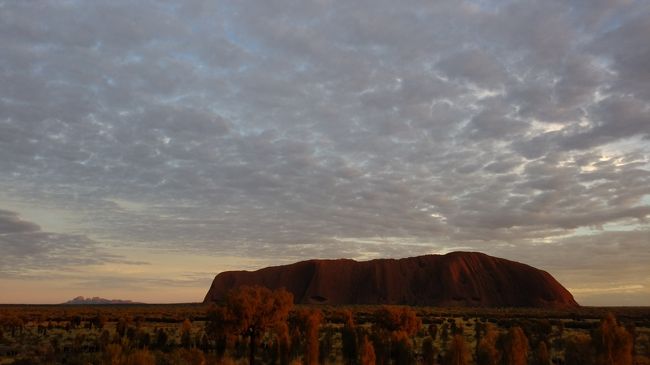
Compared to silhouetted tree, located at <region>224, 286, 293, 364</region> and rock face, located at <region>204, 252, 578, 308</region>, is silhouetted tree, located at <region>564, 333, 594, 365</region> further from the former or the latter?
rock face, located at <region>204, 252, 578, 308</region>

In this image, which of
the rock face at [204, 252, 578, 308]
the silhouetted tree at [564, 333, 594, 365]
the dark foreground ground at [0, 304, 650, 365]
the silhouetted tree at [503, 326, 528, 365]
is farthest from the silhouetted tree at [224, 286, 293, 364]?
the rock face at [204, 252, 578, 308]

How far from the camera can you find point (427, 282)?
131 meters

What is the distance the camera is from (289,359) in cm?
2589

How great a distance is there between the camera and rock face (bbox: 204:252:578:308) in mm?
123625

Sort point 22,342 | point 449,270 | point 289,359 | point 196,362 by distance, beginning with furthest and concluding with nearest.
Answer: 1. point 449,270
2. point 22,342
3. point 289,359
4. point 196,362

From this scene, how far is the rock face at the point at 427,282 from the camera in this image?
4867 inches

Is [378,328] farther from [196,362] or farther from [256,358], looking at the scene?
[196,362]

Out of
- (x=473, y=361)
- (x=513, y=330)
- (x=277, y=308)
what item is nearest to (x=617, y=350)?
(x=513, y=330)

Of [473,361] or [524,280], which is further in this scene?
[524,280]

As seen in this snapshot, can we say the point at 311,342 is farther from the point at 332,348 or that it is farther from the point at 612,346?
the point at 612,346

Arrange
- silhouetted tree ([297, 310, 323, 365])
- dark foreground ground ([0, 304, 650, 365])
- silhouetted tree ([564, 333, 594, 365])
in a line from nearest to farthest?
dark foreground ground ([0, 304, 650, 365]), silhouetted tree ([564, 333, 594, 365]), silhouetted tree ([297, 310, 323, 365])

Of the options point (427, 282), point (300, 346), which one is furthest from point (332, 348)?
point (427, 282)

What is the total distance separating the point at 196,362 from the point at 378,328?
1701cm

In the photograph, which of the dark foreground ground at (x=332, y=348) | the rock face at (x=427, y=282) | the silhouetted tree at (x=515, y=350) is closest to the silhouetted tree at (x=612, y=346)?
the dark foreground ground at (x=332, y=348)
